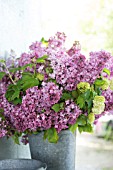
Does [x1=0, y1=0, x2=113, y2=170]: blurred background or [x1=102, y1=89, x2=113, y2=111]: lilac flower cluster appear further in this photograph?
[x1=0, y1=0, x2=113, y2=170]: blurred background

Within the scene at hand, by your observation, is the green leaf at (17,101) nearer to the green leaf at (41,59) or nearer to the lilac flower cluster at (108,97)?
the green leaf at (41,59)

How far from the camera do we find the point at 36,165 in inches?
43.2

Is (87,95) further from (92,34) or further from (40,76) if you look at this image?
(92,34)

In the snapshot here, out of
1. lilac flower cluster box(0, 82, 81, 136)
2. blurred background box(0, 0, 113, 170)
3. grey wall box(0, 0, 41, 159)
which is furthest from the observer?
blurred background box(0, 0, 113, 170)

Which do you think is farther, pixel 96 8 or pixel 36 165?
pixel 96 8

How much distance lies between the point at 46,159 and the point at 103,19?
2670 mm

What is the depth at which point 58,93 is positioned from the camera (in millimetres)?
1048

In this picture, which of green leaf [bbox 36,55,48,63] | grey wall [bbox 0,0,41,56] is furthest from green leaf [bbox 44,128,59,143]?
grey wall [bbox 0,0,41,56]

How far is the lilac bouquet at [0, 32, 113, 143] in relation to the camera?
106 centimetres

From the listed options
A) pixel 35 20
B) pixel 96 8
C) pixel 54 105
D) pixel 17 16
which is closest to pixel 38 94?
pixel 54 105

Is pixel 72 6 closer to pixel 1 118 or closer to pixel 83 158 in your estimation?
pixel 83 158

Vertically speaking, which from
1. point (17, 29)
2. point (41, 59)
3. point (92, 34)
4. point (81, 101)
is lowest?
point (81, 101)

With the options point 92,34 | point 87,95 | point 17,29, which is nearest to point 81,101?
point 87,95

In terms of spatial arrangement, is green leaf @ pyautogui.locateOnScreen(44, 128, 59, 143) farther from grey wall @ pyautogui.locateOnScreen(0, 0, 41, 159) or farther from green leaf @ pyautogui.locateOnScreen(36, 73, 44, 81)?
grey wall @ pyautogui.locateOnScreen(0, 0, 41, 159)
